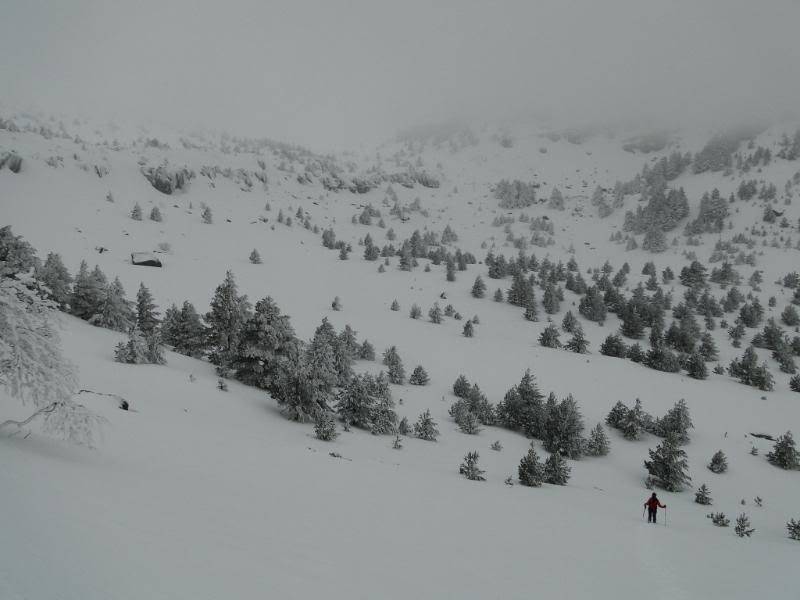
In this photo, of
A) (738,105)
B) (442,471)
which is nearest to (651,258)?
(442,471)

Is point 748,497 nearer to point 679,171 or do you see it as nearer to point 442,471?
point 442,471

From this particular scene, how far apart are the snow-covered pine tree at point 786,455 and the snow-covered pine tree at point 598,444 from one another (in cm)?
1187

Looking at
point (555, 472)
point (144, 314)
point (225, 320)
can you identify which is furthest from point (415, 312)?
point (555, 472)

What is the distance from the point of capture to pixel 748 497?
25.9 metres

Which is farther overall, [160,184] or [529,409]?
[160,184]

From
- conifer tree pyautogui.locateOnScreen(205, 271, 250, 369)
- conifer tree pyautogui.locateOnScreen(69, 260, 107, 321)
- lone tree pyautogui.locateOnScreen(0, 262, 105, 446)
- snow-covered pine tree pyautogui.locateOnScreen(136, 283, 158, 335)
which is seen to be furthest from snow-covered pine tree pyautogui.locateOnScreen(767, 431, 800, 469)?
conifer tree pyautogui.locateOnScreen(69, 260, 107, 321)

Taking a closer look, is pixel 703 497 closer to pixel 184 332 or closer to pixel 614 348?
pixel 614 348

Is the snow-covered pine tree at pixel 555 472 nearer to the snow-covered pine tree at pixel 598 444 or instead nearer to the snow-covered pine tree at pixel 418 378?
the snow-covered pine tree at pixel 598 444

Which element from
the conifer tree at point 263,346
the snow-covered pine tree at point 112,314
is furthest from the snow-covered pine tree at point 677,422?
the snow-covered pine tree at point 112,314

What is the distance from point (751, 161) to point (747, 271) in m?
57.6

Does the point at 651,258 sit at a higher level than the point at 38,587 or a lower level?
higher

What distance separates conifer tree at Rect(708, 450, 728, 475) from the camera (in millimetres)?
28578

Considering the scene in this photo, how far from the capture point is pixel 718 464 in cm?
2872

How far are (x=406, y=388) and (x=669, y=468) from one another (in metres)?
19.8
